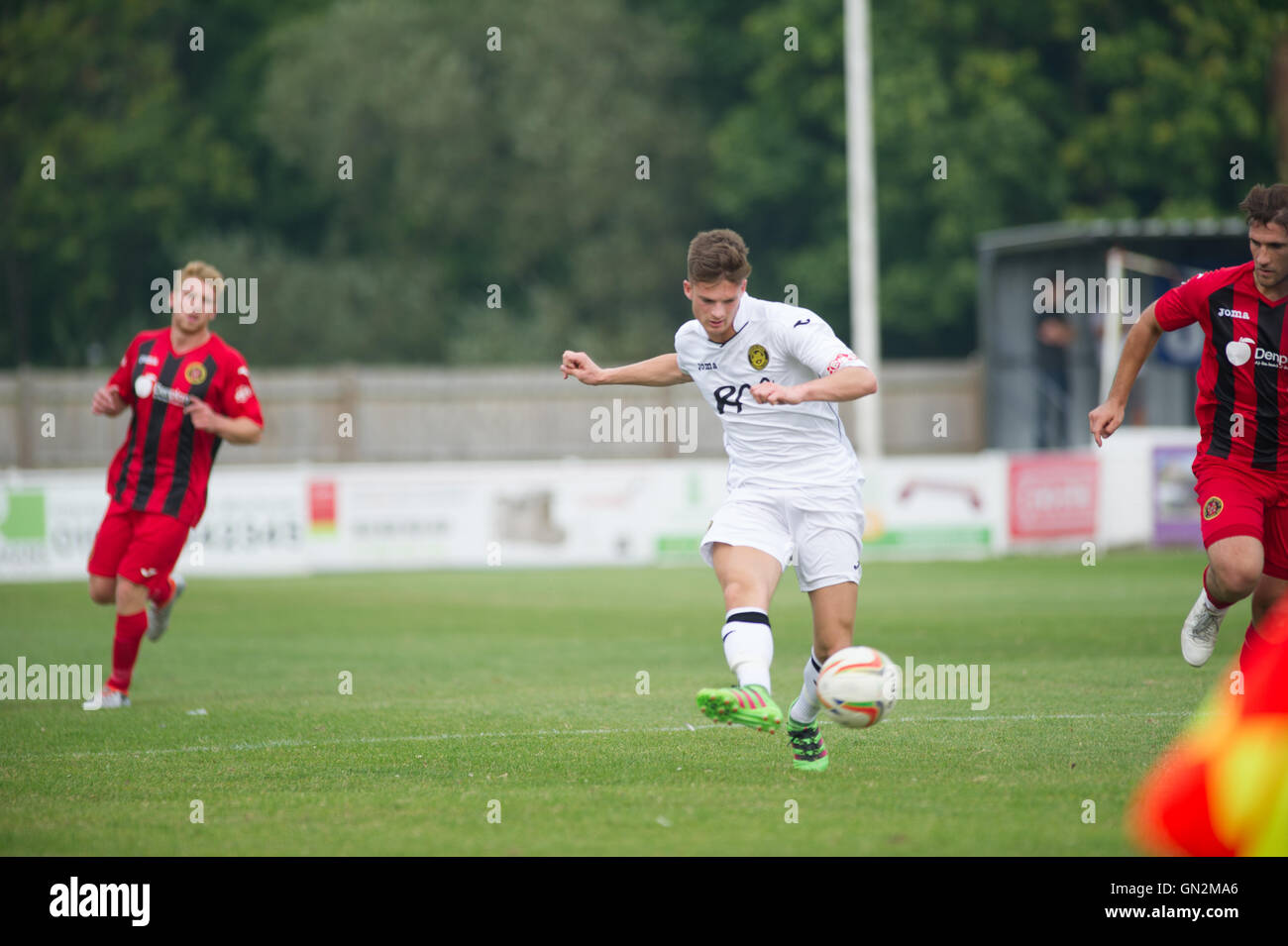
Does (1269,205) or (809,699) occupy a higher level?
(1269,205)

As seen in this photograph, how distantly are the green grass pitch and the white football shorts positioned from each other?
89 centimetres

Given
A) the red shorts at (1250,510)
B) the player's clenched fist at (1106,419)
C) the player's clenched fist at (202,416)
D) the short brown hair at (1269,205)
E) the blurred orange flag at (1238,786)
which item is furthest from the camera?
the player's clenched fist at (202,416)

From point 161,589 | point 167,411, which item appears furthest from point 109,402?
point 161,589

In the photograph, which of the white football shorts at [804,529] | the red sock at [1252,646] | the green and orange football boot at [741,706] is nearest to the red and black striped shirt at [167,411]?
the white football shorts at [804,529]

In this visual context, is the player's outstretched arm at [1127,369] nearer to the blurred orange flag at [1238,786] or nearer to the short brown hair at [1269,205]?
the short brown hair at [1269,205]

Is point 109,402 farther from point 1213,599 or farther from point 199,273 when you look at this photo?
point 1213,599

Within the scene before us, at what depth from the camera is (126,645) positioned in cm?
930

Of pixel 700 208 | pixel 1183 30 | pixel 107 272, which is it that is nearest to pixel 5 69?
pixel 107 272

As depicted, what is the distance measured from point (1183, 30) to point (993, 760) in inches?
1293

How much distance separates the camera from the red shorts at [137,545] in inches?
360

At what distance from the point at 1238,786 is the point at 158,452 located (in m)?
7.83

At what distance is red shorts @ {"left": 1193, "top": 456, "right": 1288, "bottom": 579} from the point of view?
22.4ft

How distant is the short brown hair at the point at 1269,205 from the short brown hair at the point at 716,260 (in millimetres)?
2170

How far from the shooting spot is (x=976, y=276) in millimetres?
36688
